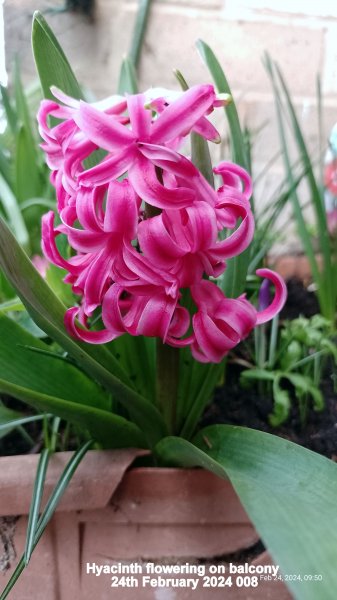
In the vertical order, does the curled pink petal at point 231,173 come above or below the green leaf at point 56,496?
above

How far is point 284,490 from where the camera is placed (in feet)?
1.09

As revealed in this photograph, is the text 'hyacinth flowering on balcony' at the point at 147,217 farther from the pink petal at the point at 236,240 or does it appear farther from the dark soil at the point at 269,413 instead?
the dark soil at the point at 269,413

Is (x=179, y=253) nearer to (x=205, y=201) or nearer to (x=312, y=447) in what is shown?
(x=205, y=201)

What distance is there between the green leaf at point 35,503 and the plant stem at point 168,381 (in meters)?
0.11

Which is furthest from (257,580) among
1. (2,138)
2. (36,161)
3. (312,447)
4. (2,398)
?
(2,138)

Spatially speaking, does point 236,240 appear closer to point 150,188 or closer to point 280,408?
point 150,188

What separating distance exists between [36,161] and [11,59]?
56 centimetres

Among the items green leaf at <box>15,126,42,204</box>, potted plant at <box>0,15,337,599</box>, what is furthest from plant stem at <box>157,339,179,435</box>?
green leaf at <box>15,126,42,204</box>

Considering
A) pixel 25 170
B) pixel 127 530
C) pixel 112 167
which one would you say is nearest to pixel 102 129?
pixel 112 167

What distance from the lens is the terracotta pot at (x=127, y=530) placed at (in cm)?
45

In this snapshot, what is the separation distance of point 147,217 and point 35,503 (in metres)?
0.24

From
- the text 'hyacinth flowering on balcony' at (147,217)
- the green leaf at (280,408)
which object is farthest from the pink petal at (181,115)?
the green leaf at (280,408)

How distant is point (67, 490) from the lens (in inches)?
17.4

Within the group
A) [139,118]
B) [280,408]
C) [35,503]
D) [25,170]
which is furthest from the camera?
[25,170]
